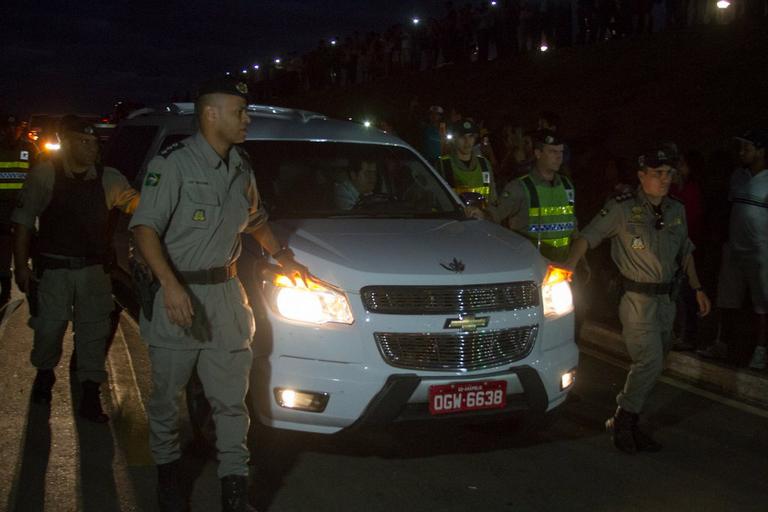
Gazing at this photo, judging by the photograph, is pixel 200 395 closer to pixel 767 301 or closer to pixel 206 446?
pixel 206 446

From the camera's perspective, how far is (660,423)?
6.07 metres

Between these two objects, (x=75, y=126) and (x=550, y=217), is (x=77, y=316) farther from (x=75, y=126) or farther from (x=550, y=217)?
(x=550, y=217)

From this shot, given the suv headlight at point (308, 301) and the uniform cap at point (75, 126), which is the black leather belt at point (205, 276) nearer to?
the suv headlight at point (308, 301)

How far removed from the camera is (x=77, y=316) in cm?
599

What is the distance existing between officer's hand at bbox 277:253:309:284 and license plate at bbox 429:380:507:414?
2.73 feet

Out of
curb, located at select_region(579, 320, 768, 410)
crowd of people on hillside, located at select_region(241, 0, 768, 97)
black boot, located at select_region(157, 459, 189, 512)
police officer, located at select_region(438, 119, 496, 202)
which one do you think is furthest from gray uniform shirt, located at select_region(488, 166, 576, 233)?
crowd of people on hillside, located at select_region(241, 0, 768, 97)

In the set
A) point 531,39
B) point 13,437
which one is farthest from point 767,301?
point 531,39

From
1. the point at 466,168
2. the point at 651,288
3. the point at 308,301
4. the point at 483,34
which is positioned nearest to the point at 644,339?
the point at 651,288

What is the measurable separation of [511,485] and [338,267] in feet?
4.69

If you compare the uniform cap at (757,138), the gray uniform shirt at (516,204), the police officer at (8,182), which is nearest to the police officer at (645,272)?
the gray uniform shirt at (516,204)

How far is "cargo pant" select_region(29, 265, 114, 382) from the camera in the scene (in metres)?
5.90

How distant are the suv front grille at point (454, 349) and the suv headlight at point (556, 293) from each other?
0.27m

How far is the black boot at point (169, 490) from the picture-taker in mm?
4309

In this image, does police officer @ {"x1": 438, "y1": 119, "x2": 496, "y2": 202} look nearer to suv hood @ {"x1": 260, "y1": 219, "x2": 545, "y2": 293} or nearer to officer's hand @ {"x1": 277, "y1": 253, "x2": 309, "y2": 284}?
suv hood @ {"x1": 260, "y1": 219, "x2": 545, "y2": 293}
